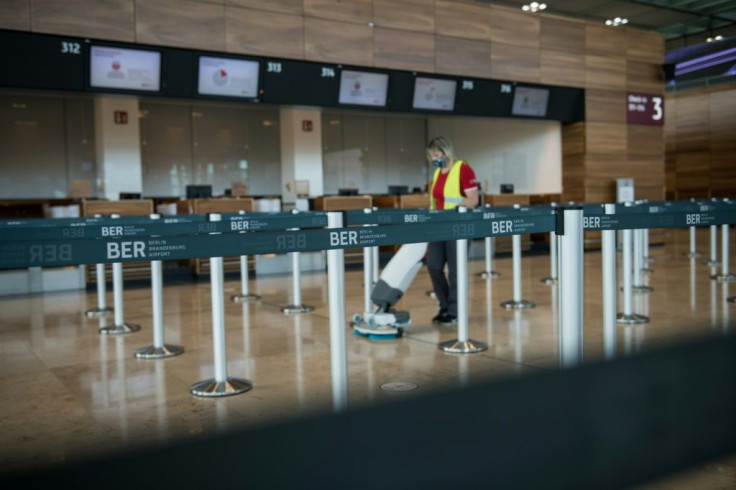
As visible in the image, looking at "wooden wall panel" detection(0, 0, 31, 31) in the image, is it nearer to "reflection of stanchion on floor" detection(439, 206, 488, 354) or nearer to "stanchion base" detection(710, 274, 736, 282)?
"reflection of stanchion on floor" detection(439, 206, 488, 354)

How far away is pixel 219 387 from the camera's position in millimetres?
3805

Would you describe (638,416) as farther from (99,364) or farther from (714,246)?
(714,246)

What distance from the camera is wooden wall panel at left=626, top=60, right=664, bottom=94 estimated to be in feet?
42.1

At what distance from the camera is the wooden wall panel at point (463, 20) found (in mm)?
10398

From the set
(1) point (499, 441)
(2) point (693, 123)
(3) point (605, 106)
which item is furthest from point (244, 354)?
(2) point (693, 123)

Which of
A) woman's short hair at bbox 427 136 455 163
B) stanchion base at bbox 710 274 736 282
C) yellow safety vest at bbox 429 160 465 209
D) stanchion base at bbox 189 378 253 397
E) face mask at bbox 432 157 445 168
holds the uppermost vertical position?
woman's short hair at bbox 427 136 455 163

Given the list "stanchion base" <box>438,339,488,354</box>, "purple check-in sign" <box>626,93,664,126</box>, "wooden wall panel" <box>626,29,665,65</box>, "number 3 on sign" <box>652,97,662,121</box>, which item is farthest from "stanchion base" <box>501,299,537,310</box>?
"number 3 on sign" <box>652,97,662,121</box>

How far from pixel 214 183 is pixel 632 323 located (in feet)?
33.5

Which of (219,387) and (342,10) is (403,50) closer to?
(342,10)

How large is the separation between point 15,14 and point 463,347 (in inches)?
235

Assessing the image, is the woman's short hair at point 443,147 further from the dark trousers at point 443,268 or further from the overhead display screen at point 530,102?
the overhead display screen at point 530,102

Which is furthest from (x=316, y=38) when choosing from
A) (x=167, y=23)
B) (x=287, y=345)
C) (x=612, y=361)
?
(x=612, y=361)

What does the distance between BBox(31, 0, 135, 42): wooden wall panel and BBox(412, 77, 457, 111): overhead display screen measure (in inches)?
166

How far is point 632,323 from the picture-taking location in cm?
550
